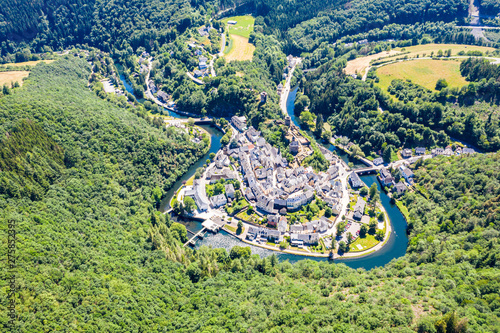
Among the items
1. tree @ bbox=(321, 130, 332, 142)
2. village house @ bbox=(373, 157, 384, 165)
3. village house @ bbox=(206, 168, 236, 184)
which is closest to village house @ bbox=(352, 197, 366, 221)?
village house @ bbox=(373, 157, 384, 165)

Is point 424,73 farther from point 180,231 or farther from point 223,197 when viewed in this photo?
point 180,231

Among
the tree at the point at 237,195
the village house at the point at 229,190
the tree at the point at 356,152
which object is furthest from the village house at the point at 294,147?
the tree at the point at 237,195

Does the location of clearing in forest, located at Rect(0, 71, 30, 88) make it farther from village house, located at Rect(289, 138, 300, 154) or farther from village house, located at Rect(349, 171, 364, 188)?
village house, located at Rect(349, 171, 364, 188)

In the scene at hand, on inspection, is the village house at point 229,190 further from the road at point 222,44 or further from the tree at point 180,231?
the road at point 222,44

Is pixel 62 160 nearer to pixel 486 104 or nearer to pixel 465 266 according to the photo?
pixel 465 266

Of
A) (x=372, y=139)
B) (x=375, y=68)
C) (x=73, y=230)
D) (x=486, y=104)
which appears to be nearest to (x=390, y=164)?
(x=372, y=139)

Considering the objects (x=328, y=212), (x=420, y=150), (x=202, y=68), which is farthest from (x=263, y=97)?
(x=328, y=212)

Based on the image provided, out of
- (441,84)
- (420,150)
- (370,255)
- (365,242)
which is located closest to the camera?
(370,255)
